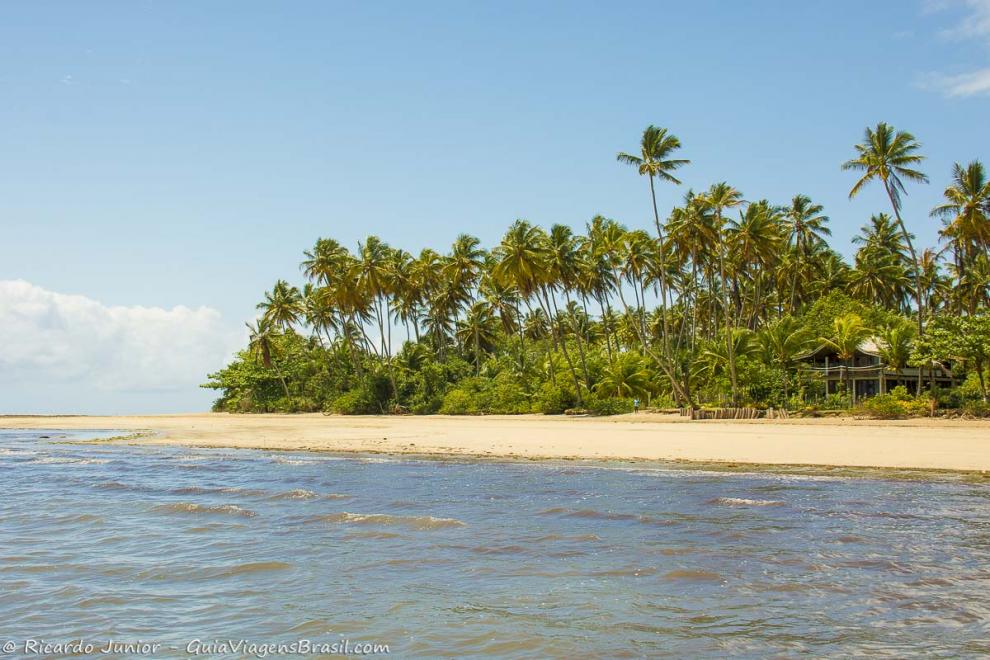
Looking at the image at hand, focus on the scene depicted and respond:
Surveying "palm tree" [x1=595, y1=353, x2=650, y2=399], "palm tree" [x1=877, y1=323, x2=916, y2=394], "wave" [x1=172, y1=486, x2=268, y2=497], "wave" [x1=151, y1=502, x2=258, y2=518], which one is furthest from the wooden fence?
"wave" [x1=151, y1=502, x2=258, y2=518]

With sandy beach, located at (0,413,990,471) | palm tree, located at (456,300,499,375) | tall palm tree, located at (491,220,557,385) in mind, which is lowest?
sandy beach, located at (0,413,990,471)

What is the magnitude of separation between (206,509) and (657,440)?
17558mm

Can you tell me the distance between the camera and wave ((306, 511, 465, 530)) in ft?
45.0

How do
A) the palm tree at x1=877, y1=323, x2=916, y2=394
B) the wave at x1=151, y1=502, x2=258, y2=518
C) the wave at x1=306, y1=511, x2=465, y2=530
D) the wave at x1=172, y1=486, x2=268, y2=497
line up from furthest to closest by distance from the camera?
the palm tree at x1=877, y1=323, x2=916, y2=394
the wave at x1=172, y1=486, x2=268, y2=497
the wave at x1=151, y1=502, x2=258, y2=518
the wave at x1=306, y1=511, x2=465, y2=530

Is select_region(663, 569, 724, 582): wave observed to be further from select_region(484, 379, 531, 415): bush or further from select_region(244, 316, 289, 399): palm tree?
select_region(244, 316, 289, 399): palm tree

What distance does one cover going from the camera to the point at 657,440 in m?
28.7

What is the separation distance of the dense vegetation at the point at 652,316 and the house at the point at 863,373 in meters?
1.13

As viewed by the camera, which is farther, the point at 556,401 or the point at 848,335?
the point at 556,401

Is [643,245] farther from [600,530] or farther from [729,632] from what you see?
[729,632]

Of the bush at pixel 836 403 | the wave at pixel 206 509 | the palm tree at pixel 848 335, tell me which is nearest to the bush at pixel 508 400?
the bush at pixel 836 403

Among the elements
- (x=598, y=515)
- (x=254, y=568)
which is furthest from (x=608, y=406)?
(x=254, y=568)

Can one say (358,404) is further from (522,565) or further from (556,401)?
(522,565)

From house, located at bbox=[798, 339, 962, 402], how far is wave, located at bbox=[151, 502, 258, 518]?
122ft

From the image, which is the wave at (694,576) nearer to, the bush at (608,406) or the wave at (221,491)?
the wave at (221,491)
